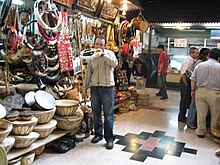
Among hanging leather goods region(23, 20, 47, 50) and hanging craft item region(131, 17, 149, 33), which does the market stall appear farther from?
hanging craft item region(131, 17, 149, 33)

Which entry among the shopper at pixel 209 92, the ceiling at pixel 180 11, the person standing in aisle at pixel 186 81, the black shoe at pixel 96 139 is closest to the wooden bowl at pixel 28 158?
the black shoe at pixel 96 139

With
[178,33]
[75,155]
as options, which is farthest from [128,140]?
[178,33]

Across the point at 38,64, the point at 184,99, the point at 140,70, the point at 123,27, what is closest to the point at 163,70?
the point at 140,70

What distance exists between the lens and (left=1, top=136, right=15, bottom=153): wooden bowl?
109 inches

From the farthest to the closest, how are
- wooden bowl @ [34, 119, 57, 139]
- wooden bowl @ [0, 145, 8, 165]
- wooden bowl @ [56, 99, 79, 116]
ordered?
wooden bowl @ [56, 99, 79, 116], wooden bowl @ [34, 119, 57, 139], wooden bowl @ [0, 145, 8, 165]

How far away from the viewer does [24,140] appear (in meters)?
3.02

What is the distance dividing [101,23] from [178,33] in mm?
6908

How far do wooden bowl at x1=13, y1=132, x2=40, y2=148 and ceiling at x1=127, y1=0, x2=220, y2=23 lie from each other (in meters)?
5.69

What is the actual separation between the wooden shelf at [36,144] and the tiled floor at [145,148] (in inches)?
9.2

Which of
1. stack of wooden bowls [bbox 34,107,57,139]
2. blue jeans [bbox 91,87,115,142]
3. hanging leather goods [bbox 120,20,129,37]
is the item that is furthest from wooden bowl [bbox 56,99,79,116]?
hanging leather goods [bbox 120,20,129,37]

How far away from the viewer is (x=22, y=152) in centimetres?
304

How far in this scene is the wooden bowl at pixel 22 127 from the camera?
9.80 feet

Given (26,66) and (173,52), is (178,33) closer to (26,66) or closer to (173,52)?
(173,52)

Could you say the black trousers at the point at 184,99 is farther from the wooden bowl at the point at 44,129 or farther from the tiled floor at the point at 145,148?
the wooden bowl at the point at 44,129
